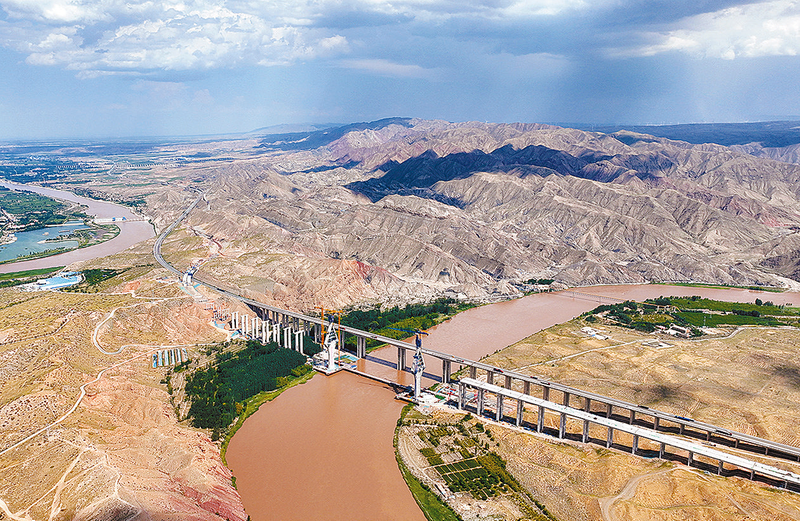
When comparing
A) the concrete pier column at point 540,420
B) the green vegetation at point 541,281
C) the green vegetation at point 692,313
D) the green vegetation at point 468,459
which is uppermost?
the concrete pier column at point 540,420

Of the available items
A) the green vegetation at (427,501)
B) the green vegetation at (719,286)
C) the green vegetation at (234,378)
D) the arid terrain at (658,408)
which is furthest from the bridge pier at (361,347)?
the green vegetation at (719,286)

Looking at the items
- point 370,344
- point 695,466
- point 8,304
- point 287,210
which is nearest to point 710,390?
point 695,466

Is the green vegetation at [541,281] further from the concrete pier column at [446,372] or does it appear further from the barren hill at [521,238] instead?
the concrete pier column at [446,372]

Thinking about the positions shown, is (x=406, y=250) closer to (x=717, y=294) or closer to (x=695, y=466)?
(x=717, y=294)

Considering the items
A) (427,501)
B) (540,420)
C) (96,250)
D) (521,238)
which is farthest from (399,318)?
(96,250)

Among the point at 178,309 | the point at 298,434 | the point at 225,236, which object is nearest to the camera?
the point at 298,434

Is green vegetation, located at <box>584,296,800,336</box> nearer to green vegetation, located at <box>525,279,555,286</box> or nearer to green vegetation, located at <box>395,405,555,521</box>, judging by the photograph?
green vegetation, located at <box>525,279,555,286</box>
